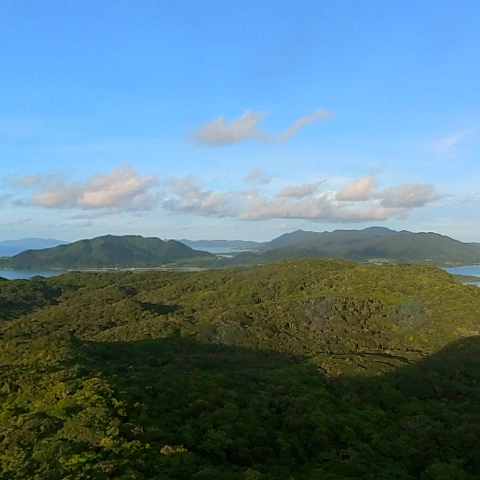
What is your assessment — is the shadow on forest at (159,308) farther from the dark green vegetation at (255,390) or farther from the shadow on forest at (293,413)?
the shadow on forest at (293,413)

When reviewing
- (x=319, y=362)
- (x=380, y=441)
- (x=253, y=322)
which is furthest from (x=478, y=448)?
(x=253, y=322)

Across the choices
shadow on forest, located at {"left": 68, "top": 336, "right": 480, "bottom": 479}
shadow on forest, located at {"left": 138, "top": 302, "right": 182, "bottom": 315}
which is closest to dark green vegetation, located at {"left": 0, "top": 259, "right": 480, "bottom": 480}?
shadow on forest, located at {"left": 68, "top": 336, "right": 480, "bottom": 479}

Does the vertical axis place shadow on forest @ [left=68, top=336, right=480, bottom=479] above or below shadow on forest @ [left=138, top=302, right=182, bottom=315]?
below

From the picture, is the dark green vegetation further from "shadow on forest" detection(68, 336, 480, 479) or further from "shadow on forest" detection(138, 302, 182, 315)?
"shadow on forest" detection(138, 302, 182, 315)

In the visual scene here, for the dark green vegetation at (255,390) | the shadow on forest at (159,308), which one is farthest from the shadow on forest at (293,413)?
the shadow on forest at (159,308)

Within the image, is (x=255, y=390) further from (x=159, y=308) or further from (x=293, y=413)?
(x=159, y=308)

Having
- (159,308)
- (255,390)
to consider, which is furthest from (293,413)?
(159,308)

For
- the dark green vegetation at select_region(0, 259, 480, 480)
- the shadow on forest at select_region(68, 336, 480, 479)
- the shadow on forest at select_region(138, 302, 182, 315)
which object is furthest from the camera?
the shadow on forest at select_region(138, 302, 182, 315)

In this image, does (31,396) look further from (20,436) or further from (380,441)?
(380,441)
